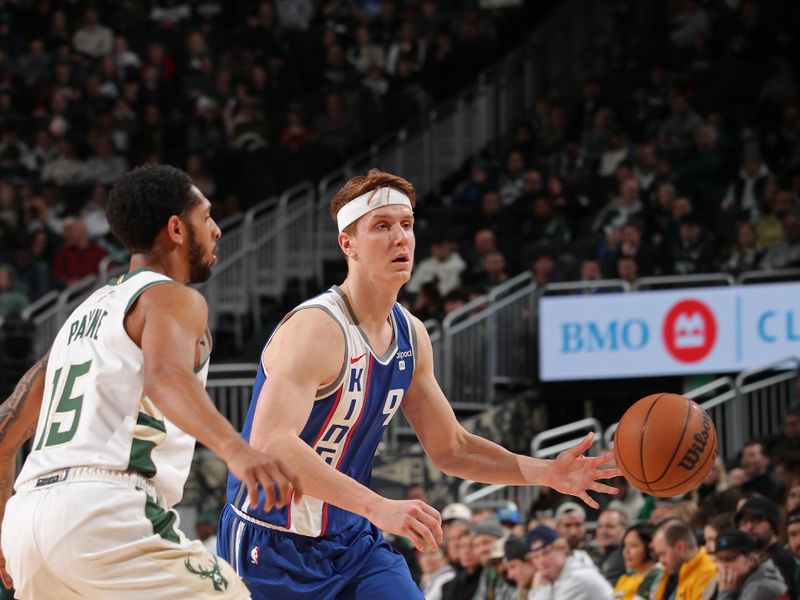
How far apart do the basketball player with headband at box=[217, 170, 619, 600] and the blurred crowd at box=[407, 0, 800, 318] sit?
8.51m

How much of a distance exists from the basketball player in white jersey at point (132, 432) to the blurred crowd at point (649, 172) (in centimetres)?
998

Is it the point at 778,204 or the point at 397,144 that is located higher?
the point at 397,144

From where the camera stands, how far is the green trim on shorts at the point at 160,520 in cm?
426

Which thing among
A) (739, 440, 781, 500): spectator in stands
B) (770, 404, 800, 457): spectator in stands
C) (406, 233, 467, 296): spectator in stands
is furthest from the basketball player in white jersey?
(406, 233, 467, 296): spectator in stands

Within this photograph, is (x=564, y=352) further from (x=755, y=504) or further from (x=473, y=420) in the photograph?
(x=755, y=504)

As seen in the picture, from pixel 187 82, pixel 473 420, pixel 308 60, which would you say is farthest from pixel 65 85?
pixel 473 420

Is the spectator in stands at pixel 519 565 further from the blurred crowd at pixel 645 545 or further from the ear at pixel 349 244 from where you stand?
the ear at pixel 349 244

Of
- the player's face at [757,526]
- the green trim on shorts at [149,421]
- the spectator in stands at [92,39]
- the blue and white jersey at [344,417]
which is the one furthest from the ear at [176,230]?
the spectator in stands at [92,39]

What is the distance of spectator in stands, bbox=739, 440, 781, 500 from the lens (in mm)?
10750

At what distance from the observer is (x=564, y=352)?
560 inches

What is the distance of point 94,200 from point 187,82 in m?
2.72

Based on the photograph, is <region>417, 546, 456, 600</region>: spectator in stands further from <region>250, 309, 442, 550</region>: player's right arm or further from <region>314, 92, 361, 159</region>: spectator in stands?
<region>314, 92, 361, 159</region>: spectator in stands

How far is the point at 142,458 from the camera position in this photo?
14.2 ft

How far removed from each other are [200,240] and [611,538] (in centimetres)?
650
